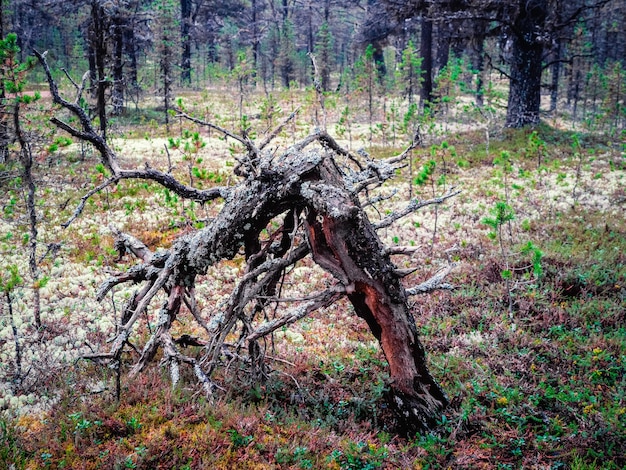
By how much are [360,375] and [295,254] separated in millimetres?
2274

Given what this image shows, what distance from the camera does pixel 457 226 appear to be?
35.1 feet

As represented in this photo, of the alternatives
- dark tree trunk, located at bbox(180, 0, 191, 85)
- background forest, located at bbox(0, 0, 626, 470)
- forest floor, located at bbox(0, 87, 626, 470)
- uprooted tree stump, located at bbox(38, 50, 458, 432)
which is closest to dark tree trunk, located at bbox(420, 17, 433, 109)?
background forest, located at bbox(0, 0, 626, 470)

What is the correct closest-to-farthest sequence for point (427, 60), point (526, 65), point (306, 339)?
point (306, 339) < point (526, 65) < point (427, 60)

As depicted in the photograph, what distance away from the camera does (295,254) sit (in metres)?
4.22

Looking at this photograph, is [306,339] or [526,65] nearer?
[306,339]

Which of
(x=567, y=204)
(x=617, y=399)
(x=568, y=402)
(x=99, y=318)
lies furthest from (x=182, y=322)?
(x=567, y=204)

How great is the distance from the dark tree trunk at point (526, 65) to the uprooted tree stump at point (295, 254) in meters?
17.4

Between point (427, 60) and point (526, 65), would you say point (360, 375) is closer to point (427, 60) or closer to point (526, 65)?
point (526, 65)

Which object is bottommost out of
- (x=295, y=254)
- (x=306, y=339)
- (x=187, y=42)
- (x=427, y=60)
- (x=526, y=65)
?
(x=306, y=339)

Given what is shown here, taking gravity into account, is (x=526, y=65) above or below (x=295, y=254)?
above

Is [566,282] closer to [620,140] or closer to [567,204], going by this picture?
[567,204]

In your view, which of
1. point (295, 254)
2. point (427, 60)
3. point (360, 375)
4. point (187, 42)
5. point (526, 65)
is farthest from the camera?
point (187, 42)

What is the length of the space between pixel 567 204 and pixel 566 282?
5.67 metres

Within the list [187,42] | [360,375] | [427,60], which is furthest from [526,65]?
[187,42]
